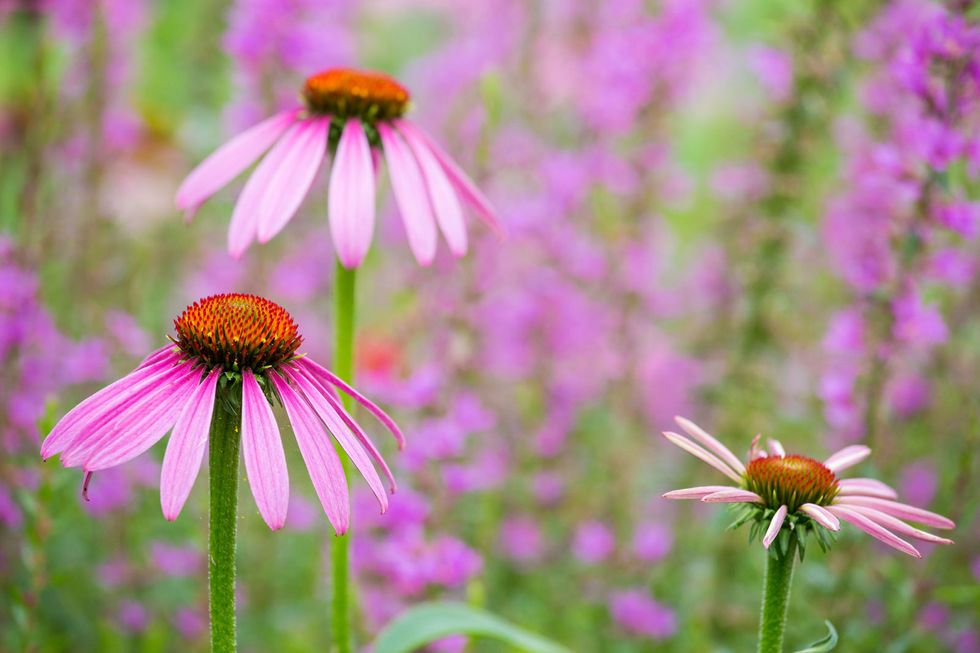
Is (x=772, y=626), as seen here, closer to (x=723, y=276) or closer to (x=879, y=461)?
(x=879, y=461)

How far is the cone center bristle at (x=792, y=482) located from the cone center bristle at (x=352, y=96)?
0.80m

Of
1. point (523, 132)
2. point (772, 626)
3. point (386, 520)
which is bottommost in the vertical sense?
point (386, 520)

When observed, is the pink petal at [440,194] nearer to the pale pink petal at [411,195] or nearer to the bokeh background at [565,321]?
the pale pink petal at [411,195]

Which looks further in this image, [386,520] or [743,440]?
[743,440]

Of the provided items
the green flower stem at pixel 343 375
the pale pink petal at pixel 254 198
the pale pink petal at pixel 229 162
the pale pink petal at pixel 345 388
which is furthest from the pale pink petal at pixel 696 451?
the pale pink petal at pixel 229 162

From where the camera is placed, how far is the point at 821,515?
101 cm

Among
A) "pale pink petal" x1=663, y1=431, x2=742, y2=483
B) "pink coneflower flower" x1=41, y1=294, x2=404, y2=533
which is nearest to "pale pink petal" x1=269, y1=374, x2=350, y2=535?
"pink coneflower flower" x1=41, y1=294, x2=404, y2=533

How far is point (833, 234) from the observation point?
11.2 feet

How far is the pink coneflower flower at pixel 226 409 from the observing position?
3.18 ft

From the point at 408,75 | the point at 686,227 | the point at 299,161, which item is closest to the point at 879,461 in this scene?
the point at 299,161

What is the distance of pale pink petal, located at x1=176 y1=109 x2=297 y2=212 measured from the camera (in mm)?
1443

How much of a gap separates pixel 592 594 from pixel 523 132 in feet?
5.48

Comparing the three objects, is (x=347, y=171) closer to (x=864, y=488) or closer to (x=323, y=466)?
(x=323, y=466)

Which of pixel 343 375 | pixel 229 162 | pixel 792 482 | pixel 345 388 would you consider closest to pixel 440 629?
pixel 343 375
